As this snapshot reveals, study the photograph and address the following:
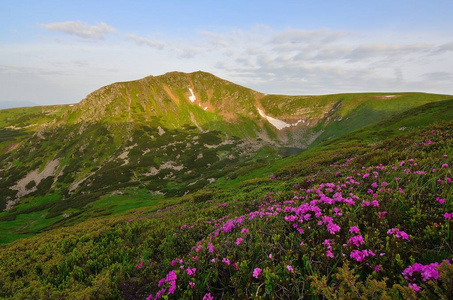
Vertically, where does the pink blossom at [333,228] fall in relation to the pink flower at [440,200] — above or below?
below

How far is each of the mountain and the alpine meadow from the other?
3.09 feet

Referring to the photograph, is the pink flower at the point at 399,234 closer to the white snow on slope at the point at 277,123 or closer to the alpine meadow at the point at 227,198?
the alpine meadow at the point at 227,198

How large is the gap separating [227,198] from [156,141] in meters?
119

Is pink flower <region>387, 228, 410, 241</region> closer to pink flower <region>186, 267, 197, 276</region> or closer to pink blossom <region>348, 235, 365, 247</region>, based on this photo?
pink blossom <region>348, 235, 365, 247</region>

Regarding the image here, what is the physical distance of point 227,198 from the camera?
68.9 feet

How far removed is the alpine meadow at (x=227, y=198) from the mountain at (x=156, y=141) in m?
0.94

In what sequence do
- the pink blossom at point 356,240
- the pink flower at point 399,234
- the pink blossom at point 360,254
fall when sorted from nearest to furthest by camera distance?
the pink blossom at point 360,254 → the pink flower at point 399,234 → the pink blossom at point 356,240

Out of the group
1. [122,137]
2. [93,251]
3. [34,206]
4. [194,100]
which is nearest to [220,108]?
[194,100]

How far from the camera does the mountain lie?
78.4 meters

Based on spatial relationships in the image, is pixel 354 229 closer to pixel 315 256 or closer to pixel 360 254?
pixel 360 254

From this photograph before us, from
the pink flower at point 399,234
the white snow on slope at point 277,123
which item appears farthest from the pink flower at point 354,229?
the white snow on slope at point 277,123

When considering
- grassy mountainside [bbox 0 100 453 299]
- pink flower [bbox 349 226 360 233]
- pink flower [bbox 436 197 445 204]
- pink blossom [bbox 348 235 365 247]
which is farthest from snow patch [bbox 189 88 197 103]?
pink blossom [bbox 348 235 365 247]

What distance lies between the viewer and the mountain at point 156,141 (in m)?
78.4

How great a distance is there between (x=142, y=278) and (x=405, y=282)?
6.41 m
